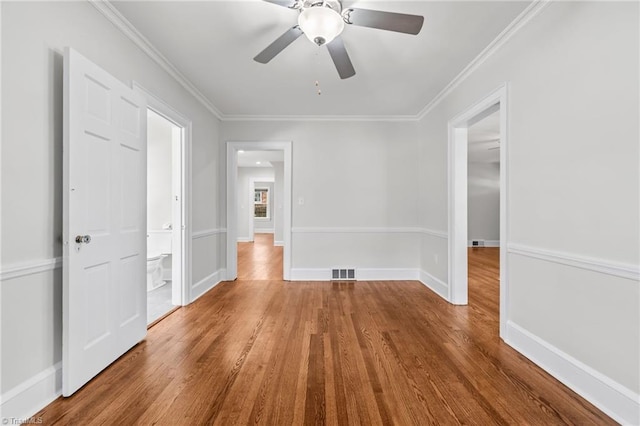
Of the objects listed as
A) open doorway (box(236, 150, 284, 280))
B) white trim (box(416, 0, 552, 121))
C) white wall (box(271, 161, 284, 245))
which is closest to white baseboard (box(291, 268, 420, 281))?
open doorway (box(236, 150, 284, 280))

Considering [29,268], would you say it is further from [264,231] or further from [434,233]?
[264,231]

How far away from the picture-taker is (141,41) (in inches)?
93.2

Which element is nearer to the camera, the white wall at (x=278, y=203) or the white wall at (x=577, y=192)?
the white wall at (x=577, y=192)

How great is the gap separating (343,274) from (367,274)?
364mm

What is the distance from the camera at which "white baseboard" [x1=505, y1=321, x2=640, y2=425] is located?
142 centimetres

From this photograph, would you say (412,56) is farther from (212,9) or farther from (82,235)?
(82,235)

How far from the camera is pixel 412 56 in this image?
2.60 m

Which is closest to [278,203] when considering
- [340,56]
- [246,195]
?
[246,195]

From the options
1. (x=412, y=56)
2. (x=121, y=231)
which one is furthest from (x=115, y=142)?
(x=412, y=56)

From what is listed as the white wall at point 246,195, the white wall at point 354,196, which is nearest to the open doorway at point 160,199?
the white wall at point 354,196

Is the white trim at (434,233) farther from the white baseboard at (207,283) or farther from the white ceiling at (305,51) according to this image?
the white baseboard at (207,283)

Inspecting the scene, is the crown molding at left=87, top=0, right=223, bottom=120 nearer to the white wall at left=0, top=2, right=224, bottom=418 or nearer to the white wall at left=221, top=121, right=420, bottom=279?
the white wall at left=0, top=2, right=224, bottom=418

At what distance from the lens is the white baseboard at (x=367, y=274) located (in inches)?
169

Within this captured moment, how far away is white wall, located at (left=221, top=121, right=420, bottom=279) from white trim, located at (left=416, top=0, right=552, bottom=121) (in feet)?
3.49
